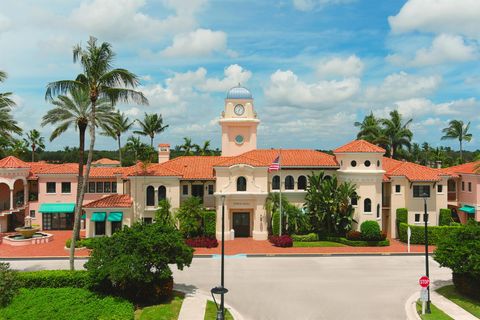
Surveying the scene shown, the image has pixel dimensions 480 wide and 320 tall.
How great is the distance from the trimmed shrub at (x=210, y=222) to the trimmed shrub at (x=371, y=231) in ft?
45.2

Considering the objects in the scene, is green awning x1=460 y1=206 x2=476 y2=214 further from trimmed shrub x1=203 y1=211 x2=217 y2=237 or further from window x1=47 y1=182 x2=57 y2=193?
window x1=47 y1=182 x2=57 y2=193

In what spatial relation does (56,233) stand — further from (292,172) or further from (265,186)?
(292,172)

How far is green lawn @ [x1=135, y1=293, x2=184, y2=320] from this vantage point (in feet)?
69.9

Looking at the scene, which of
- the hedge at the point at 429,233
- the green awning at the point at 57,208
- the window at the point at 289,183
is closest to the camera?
the hedge at the point at 429,233

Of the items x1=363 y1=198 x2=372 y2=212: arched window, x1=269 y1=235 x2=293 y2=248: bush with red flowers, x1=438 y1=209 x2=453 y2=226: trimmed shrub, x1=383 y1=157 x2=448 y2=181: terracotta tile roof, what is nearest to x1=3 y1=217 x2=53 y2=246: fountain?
x1=269 y1=235 x2=293 y2=248: bush with red flowers

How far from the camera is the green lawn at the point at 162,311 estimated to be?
21291 mm

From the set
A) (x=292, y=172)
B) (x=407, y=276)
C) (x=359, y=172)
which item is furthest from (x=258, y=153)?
(x=407, y=276)

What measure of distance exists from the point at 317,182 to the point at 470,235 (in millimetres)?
16424

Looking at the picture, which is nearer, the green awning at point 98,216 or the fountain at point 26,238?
the fountain at point 26,238

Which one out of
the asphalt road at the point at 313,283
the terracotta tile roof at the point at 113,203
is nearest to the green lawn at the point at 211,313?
the asphalt road at the point at 313,283

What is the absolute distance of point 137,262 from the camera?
73.1 feet

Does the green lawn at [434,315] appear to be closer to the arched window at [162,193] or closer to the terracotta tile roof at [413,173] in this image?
the terracotta tile roof at [413,173]

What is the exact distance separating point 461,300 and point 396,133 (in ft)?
115

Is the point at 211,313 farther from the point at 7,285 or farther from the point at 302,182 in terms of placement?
the point at 302,182
